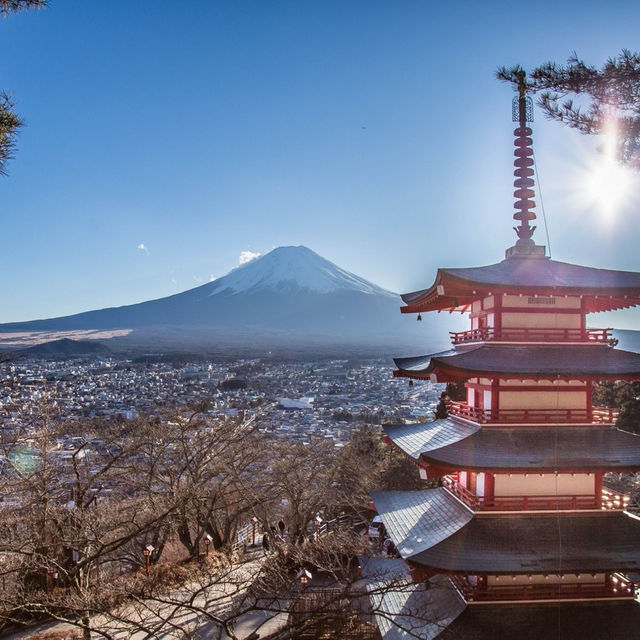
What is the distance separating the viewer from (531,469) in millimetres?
7844

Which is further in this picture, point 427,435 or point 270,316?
point 270,316

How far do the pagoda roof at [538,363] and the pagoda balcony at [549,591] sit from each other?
3.30 meters

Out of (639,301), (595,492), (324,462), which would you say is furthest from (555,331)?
(324,462)

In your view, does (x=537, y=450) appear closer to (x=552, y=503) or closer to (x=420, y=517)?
(x=552, y=503)

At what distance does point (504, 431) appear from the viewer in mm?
8477

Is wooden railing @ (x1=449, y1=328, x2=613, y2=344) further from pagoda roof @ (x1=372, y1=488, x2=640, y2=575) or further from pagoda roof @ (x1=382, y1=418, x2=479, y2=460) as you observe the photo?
pagoda roof @ (x1=372, y1=488, x2=640, y2=575)

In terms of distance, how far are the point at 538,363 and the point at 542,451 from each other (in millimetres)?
1404

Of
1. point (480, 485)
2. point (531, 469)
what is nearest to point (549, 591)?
point (480, 485)

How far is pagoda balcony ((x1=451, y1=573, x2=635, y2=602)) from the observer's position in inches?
314

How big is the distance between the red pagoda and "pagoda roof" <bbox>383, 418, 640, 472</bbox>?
21 millimetres

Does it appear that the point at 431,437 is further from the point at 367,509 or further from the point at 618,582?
the point at 367,509

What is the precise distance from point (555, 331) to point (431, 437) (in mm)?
2950

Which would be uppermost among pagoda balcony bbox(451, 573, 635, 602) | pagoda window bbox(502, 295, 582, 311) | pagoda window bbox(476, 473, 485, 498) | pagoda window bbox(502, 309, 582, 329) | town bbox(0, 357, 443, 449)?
pagoda window bbox(502, 295, 582, 311)

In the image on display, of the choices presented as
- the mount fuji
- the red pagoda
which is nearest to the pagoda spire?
the red pagoda
